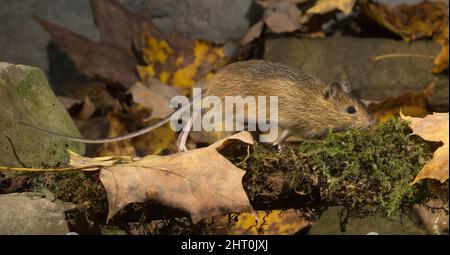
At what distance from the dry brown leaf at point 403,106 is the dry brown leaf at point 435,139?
152 cm

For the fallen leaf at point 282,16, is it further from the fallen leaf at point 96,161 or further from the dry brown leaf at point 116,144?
the fallen leaf at point 96,161

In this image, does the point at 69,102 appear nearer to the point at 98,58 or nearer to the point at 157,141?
the point at 98,58

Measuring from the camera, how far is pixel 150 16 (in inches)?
181

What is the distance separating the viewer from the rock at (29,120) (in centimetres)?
246

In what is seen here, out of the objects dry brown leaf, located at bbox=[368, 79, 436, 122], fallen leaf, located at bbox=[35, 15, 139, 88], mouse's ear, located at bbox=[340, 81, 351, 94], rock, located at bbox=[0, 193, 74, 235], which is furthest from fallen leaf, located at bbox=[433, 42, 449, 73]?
rock, located at bbox=[0, 193, 74, 235]

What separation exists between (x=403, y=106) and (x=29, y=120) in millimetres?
2177

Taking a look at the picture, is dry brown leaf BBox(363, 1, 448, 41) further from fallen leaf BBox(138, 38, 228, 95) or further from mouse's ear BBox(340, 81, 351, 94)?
mouse's ear BBox(340, 81, 351, 94)

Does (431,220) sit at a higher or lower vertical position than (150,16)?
lower

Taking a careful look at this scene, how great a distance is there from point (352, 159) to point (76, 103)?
2338 millimetres

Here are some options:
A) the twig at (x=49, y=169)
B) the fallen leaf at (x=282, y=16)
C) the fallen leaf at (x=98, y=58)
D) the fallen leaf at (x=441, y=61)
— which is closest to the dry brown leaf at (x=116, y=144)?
the fallen leaf at (x=98, y=58)

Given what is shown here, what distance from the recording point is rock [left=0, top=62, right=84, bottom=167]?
96.8 inches

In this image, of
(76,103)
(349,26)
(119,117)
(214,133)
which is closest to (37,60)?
(76,103)

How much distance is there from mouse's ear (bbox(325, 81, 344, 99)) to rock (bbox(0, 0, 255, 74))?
1.64 metres

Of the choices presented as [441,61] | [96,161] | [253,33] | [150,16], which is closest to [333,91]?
[96,161]
